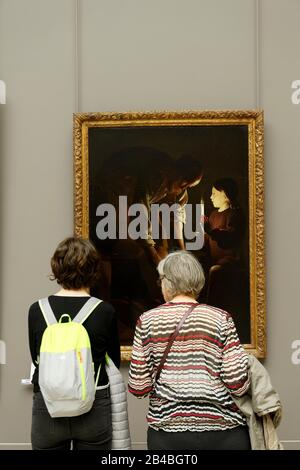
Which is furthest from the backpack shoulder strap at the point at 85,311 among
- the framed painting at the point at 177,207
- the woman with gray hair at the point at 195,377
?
the framed painting at the point at 177,207

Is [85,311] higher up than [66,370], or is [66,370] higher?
[85,311]

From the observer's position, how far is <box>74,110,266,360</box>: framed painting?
593 centimetres

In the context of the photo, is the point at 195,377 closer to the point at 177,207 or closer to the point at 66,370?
the point at 66,370

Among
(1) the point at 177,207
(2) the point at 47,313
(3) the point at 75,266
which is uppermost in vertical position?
(1) the point at 177,207

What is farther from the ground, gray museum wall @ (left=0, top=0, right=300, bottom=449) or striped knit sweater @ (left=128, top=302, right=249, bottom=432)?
gray museum wall @ (left=0, top=0, right=300, bottom=449)

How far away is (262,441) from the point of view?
3.76 metres

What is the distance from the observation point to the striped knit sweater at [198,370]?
3.69m

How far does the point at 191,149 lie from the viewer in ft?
19.7

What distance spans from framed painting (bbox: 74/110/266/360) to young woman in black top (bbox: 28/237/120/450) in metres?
1.85

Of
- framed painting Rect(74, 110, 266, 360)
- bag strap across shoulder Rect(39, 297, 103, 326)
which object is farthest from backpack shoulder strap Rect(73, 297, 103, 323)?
framed painting Rect(74, 110, 266, 360)

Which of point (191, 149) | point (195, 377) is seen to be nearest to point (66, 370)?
point (195, 377)

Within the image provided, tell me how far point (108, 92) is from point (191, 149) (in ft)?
3.09

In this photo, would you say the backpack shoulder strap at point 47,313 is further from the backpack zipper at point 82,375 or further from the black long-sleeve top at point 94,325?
the backpack zipper at point 82,375

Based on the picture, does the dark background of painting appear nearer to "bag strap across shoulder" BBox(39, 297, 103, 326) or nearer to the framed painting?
the framed painting
